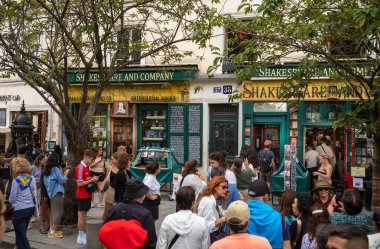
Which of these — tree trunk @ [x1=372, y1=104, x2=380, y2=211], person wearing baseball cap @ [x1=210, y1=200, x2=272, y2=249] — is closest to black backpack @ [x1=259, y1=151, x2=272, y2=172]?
tree trunk @ [x1=372, y1=104, x2=380, y2=211]

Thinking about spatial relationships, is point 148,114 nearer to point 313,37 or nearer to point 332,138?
point 332,138

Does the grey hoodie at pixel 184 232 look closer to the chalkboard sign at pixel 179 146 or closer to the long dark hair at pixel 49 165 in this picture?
A: the long dark hair at pixel 49 165

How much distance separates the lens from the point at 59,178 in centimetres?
827

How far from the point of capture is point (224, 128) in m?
15.7

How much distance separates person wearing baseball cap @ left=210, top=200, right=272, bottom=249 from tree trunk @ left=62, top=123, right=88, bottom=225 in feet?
20.7

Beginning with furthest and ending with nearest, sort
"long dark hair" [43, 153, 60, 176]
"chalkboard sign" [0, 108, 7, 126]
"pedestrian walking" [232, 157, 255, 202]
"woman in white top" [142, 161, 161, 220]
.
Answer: "chalkboard sign" [0, 108, 7, 126] → "pedestrian walking" [232, 157, 255, 202] → "long dark hair" [43, 153, 60, 176] → "woman in white top" [142, 161, 161, 220]

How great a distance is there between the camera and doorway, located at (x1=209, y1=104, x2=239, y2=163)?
15602 mm

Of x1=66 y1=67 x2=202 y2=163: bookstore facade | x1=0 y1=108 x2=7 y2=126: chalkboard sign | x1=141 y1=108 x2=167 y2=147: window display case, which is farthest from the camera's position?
x1=0 y1=108 x2=7 y2=126: chalkboard sign

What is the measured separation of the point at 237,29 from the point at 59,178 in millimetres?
4770

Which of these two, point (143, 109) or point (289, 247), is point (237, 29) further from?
point (143, 109)

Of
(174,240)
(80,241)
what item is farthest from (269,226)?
(80,241)

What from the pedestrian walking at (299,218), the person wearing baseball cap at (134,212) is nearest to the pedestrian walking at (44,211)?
the person wearing baseball cap at (134,212)

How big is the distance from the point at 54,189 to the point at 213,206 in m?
4.44

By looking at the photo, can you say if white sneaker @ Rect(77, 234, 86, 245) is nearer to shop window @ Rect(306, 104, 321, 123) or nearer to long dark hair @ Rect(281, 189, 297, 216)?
long dark hair @ Rect(281, 189, 297, 216)
